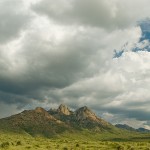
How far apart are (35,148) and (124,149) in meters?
15.1

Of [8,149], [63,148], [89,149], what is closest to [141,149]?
[89,149]

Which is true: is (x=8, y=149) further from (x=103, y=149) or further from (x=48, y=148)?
(x=103, y=149)

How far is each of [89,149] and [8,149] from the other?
13.9 meters

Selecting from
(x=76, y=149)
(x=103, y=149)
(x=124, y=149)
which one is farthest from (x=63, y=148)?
(x=124, y=149)

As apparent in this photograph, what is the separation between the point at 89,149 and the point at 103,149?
2432 mm

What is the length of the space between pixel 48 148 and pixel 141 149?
1631cm

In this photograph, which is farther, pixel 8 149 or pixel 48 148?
pixel 48 148

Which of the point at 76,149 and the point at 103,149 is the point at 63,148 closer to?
the point at 76,149

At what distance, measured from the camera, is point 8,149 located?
167ft

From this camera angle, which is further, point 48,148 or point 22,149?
point 48,148

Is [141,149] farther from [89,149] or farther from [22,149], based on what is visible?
[22,149]

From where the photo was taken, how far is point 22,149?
5231 cm

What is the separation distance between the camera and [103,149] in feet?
180

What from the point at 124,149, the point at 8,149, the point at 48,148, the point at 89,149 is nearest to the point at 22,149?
the point at 8,149
